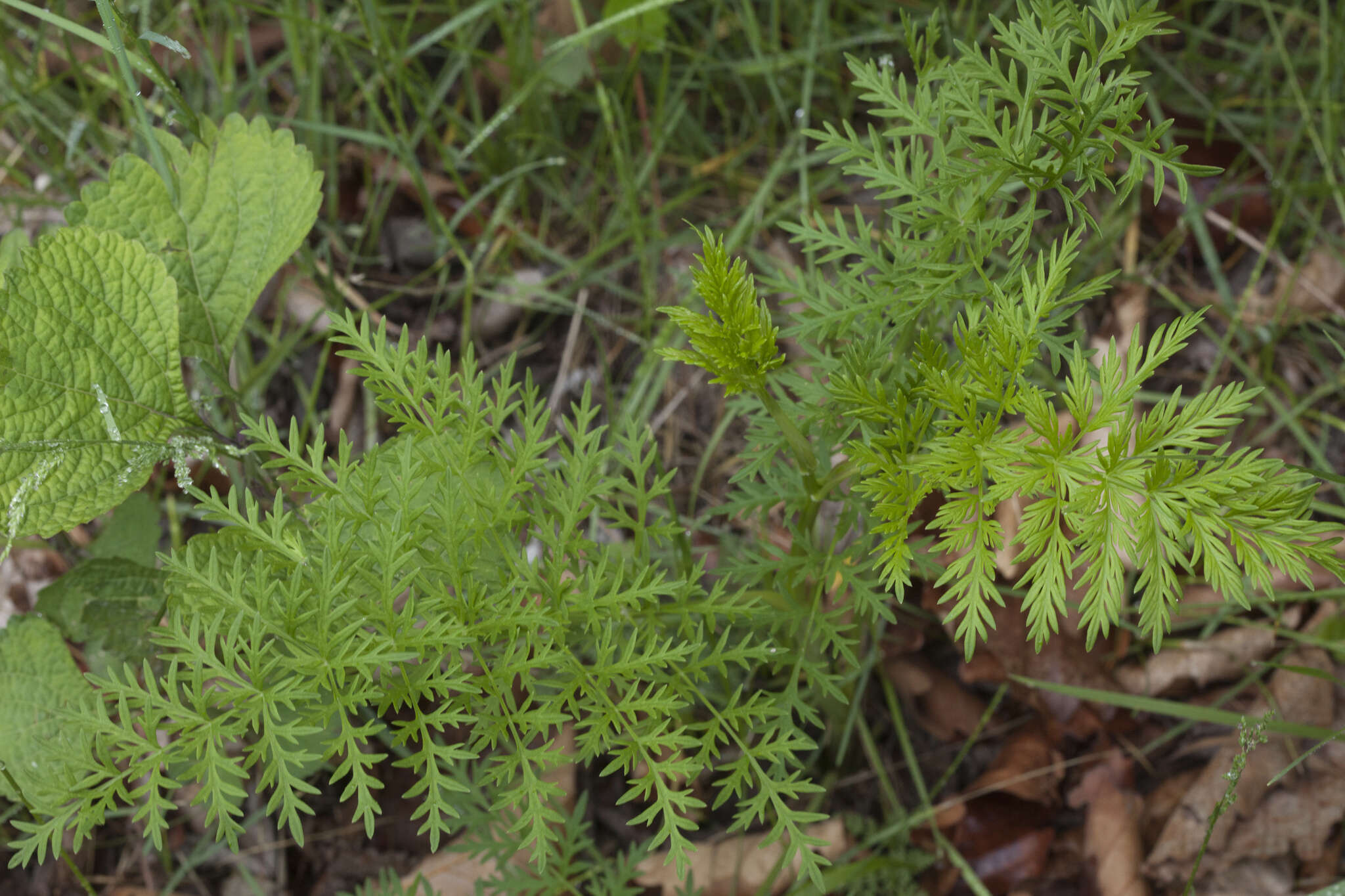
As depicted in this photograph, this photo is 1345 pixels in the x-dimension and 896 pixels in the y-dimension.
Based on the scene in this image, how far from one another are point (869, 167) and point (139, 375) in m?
1.41

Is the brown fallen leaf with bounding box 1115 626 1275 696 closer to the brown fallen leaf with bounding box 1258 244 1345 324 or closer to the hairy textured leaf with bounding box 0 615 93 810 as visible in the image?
the brown fallen leaf with bounding box 1258 244 1345 324

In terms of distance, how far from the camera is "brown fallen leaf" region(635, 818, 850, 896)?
247cm

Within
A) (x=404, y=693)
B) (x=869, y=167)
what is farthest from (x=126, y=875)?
(x=869, y=167)

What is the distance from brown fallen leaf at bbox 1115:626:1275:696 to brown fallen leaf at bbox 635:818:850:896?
0.92 m

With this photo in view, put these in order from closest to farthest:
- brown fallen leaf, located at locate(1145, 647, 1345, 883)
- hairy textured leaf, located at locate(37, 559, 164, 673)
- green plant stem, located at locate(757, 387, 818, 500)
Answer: green plant stem, located at locate(757, 387, 818, 500)
hairy textured leaf, located at locate(37, 559, 164, 673)
brown fallen leaf, located at locate(1145, 647, 1345, 883)

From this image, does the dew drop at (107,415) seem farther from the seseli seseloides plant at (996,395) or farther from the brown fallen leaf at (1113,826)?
the brown fallen leaf at (1113,826)

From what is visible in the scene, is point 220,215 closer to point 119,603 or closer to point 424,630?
point 119,603

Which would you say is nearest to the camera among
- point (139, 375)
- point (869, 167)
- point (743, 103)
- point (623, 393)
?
point (869, 167)

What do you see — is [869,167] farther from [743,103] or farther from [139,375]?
[743,103]

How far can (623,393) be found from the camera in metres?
2.98

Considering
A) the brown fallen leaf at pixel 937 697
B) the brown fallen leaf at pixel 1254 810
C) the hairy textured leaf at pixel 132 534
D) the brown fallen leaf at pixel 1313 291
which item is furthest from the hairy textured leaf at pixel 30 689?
the brown fallen leaf at pixel 1313 291

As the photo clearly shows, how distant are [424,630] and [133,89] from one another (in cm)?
124

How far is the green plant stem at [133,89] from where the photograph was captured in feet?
6.03

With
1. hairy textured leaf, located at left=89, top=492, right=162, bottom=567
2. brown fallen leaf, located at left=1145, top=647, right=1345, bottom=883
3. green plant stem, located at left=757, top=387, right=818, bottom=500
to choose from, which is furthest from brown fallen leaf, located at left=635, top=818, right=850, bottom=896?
hairy textured leaf, located at left=89, top=492, right=162, bottom=567
